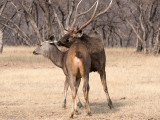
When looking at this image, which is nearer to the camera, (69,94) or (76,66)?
(76,66)

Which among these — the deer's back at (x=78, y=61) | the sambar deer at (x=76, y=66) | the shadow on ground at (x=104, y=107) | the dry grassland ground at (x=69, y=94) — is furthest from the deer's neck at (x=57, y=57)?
the shadow on ground at (x=104, y=107)

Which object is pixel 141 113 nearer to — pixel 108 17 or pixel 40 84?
pixel 40 84

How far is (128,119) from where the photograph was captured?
8500 millimetres

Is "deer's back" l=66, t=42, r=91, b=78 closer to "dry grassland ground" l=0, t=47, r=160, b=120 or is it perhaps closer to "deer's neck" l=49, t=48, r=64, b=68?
"deer's neck" l=49, t=48, r=64, b=68

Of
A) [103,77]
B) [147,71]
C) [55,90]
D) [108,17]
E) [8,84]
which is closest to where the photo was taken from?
[103,77]

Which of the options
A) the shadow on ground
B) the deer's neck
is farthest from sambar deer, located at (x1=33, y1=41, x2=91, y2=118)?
the shadow on ground

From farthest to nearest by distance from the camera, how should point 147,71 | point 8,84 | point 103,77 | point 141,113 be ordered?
point 147,71 → point 8,84 → point 103,77 → point 141,113

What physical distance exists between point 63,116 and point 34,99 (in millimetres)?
2301

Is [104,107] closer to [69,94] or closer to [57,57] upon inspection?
[57,57]

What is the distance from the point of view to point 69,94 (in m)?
12.0

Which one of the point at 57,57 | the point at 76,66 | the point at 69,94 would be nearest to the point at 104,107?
the point at 57,57

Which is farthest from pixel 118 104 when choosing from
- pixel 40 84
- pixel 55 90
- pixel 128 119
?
pixel 40 84

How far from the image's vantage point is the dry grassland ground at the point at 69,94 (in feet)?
29.7

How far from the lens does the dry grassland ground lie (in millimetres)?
9053
